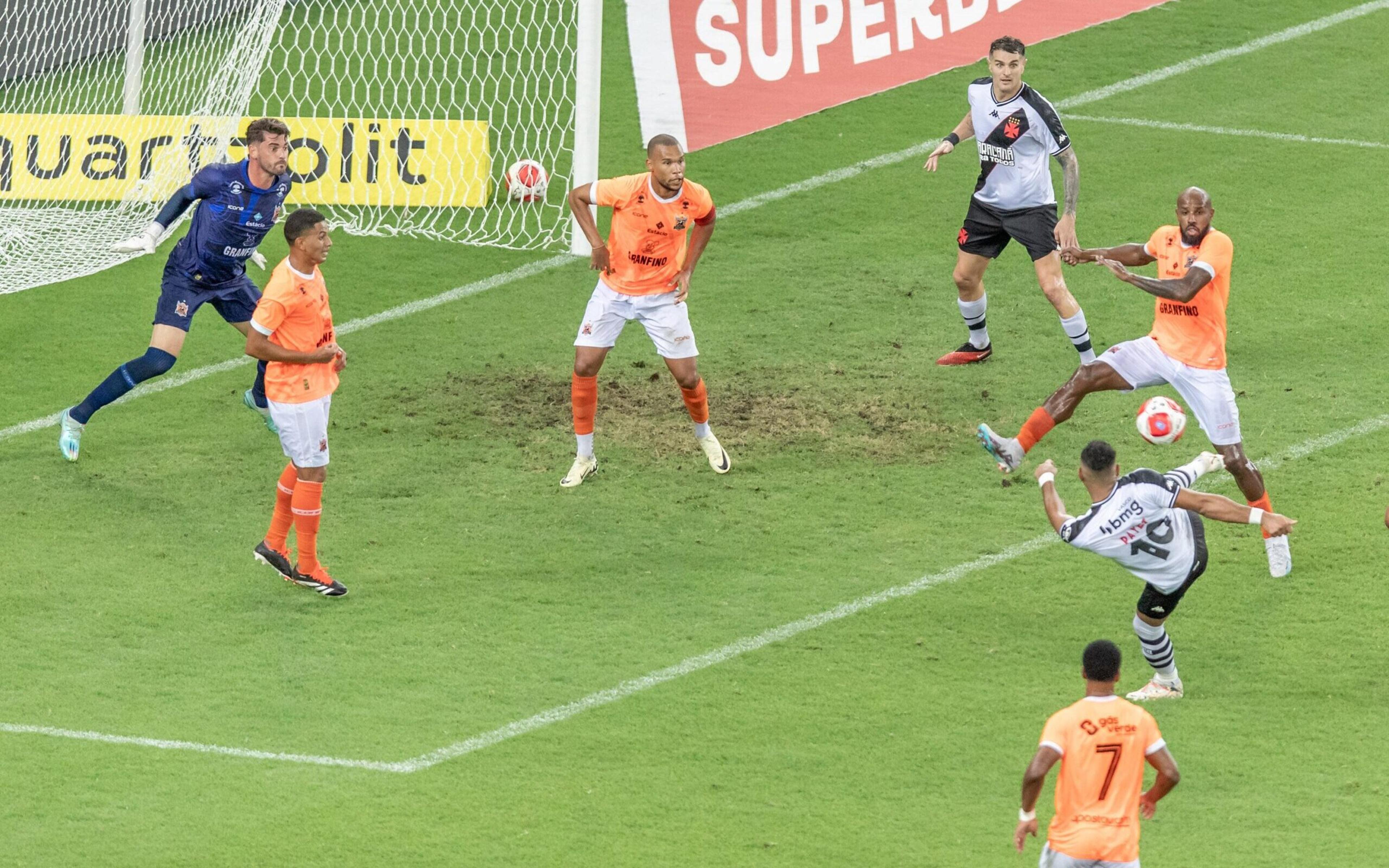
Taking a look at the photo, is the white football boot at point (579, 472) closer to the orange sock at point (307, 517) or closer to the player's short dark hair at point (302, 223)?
the orange sock at point (307, 517)

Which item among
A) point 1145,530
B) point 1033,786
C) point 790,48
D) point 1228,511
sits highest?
point 790,48

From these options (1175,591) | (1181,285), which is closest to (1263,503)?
(1181,285)

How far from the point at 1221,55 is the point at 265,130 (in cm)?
1233

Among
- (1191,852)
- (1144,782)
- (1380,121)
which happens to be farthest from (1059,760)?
(1380,121)

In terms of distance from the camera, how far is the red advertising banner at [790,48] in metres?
18.3

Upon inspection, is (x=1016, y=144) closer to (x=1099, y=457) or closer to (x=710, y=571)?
(x=710, y=571)

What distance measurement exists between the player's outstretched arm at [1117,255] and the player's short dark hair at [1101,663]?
177 inches

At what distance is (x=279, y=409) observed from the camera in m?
11.1

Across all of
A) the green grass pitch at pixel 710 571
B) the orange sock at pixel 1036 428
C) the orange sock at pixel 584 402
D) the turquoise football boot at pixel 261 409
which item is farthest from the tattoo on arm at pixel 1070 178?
the turquoise football boot at pixel 261 409

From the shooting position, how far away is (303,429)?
11.1 metres

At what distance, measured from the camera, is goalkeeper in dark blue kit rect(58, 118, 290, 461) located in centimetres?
1284

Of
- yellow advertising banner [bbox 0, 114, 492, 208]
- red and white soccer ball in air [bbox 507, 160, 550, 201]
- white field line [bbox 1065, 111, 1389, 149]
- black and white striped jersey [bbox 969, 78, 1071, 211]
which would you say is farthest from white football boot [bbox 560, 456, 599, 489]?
white field line [bbox 1065, 111, 1389, 149]

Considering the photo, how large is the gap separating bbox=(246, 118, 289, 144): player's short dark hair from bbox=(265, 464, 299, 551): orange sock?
2.19 meters

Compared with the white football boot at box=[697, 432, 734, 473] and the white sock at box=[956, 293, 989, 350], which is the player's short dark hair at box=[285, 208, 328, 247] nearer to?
the white football boot at box=[697, 432, 734, 473]
